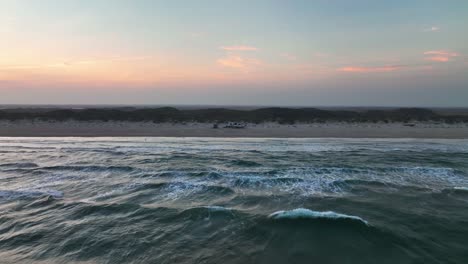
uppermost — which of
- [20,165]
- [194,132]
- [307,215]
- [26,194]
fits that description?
[194,132]

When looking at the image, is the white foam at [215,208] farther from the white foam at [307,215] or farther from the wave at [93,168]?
the wave at [93,168]

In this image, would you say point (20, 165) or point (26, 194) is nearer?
point (26, 194)

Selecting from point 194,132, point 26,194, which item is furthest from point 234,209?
point 194,132

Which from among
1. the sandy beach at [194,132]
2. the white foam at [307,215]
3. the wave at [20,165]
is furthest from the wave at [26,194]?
the sandy beach at [194,132]

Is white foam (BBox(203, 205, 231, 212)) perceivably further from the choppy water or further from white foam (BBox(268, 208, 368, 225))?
white foam (BBox(268, 208, 368, 225))

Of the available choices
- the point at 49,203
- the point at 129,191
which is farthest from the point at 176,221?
the point at 49,203

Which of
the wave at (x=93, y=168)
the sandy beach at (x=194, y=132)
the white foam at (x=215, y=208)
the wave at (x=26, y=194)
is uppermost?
the sandy beach at (x=194, y=132)

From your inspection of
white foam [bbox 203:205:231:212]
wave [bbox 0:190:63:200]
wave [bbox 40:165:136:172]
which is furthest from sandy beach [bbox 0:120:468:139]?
white foam [bbox 203:205:231:212]

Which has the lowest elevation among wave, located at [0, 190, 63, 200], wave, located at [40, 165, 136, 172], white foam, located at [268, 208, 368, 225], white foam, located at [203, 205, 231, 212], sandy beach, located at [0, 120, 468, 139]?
wave, located at [0, 190, 63, 200]

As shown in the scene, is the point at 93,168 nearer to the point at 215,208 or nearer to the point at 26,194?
the point at 26,194
